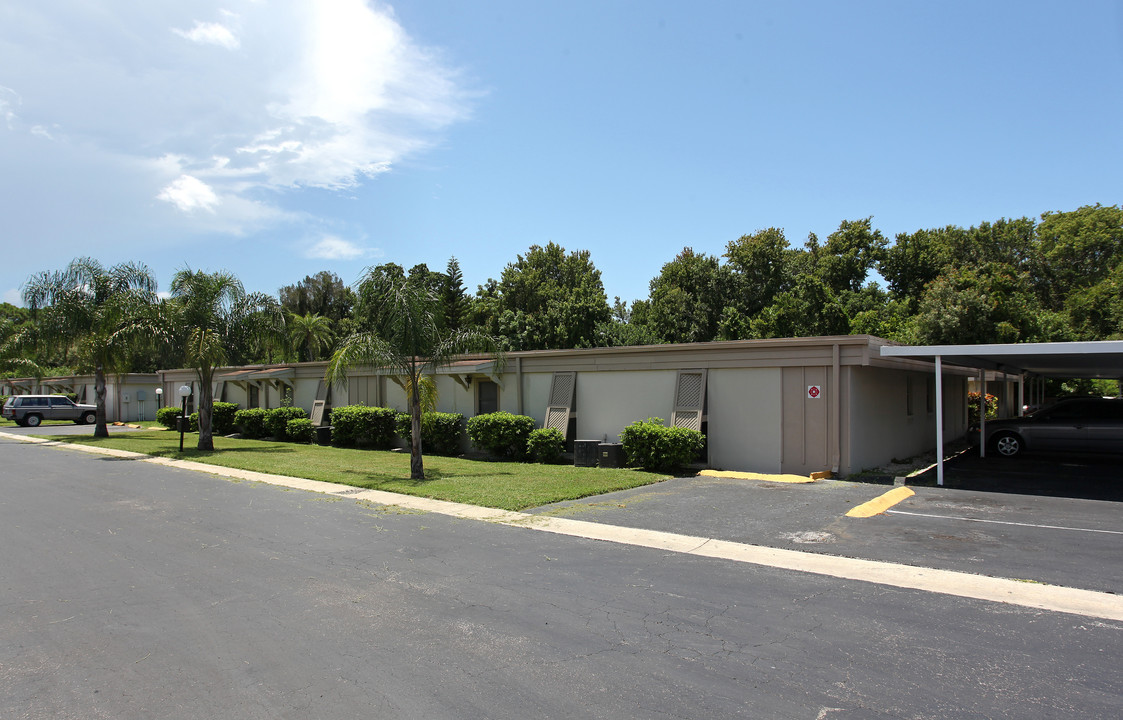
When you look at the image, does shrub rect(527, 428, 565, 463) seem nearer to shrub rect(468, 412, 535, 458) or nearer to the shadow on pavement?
shrub rect(468, 412, 535, 458)

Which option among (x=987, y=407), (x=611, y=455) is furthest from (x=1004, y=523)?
(x=987, y=407)

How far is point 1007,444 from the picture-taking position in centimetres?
1662

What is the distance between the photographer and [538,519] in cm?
986

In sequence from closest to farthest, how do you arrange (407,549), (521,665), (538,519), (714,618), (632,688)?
(632,688)
(521,665)
(714,618)
(407,549)
(538,519)

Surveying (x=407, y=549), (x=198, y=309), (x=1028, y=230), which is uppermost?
(x=1028, y=230)

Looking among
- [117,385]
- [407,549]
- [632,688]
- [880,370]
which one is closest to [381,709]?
[632,688]

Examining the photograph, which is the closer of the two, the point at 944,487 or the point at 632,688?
the point at 632,688

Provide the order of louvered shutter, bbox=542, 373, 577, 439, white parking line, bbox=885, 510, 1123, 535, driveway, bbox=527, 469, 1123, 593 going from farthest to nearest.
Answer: louvered shutter, bbox=542, 373, 577, 439 → white parking line, bbox=885, 510, 1123, 535 → driveway, bbox=527, 469, 1123, 593

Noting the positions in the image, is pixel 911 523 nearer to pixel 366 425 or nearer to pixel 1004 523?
pixel 1004 523

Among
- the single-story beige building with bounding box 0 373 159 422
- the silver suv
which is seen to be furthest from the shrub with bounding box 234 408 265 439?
the single-story beige building with bounding box 0 373 159 422

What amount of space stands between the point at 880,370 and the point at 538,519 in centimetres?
953

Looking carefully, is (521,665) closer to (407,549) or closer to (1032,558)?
(407,549)

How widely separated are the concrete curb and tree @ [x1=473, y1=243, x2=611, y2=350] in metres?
30.2

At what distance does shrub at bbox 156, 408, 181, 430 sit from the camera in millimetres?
31889
